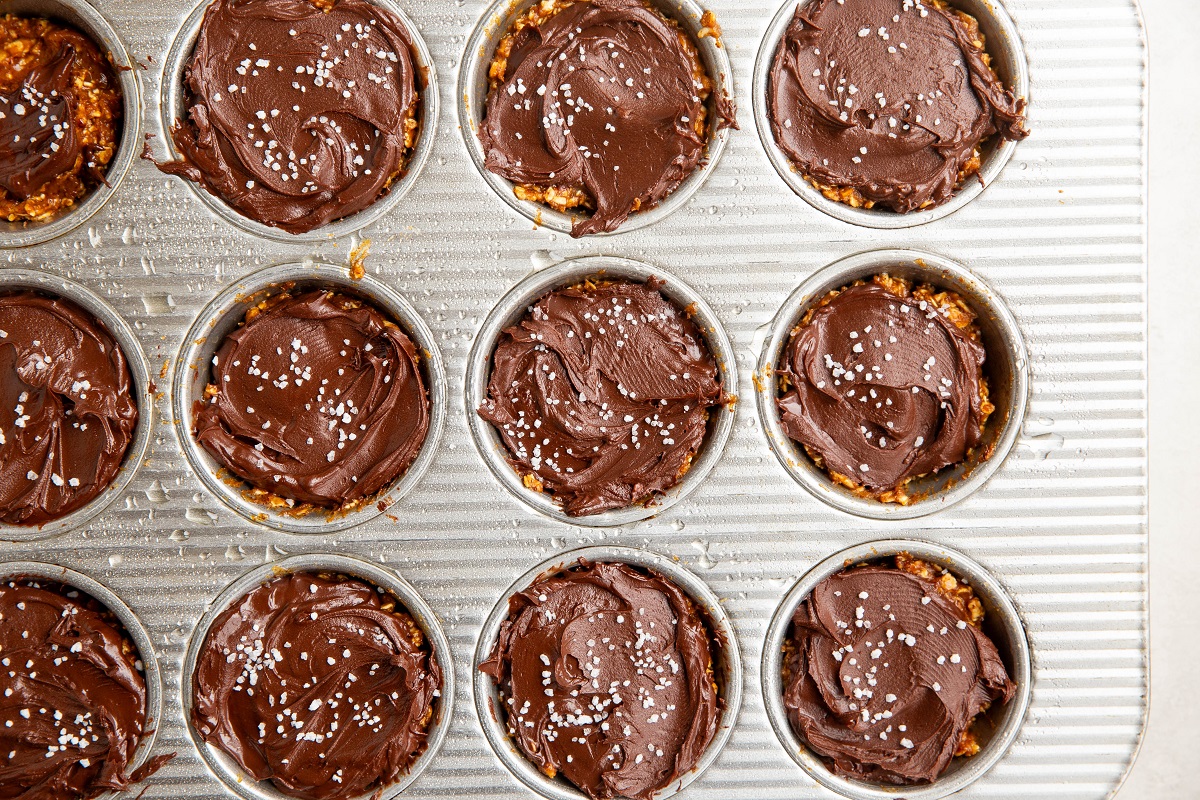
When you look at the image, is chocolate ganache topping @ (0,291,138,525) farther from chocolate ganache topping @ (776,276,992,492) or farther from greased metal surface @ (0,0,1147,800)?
chocolate ganache topping @ (776,276,992,492)

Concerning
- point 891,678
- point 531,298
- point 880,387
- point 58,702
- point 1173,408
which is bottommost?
point 891,678

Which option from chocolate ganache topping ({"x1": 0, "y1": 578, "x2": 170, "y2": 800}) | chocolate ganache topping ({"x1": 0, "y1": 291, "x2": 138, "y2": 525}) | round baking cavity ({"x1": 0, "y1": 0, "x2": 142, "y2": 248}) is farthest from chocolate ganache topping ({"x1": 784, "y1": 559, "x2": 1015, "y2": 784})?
round baking cavity ({"x1": 0, "y1": 0, "x2": 142, "y2": 248})

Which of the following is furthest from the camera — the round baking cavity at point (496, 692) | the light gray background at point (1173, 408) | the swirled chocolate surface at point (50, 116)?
the light gray background at point (1173, 408)

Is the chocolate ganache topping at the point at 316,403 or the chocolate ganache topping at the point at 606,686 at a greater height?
the chocolate ganache topping at the point at 316,403

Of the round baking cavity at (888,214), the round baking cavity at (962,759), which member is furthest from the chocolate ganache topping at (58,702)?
the round baking cavity at (888,214)

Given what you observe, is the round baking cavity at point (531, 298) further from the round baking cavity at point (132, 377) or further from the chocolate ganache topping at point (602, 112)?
the round baking cavity at point (132, 377)

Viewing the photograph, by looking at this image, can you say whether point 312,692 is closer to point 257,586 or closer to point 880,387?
point 257,586

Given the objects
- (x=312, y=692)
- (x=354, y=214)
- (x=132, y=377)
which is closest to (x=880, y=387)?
(x=354, y=214)

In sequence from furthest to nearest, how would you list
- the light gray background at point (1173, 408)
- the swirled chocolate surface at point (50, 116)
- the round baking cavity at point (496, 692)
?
the light gray background at point (1173, 408), the round baking cavity at point (496, 692), the swirled chocolate surface at point (50, 116)
